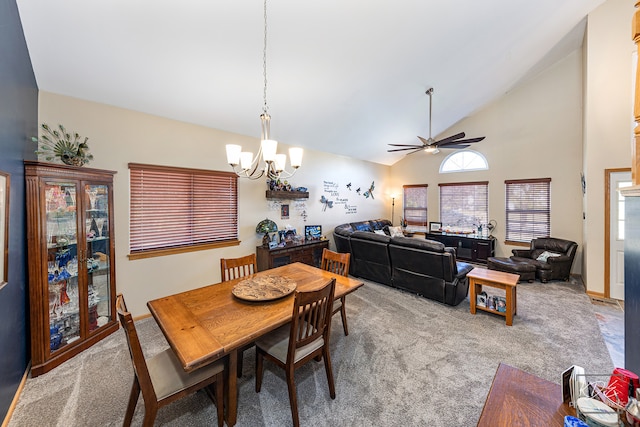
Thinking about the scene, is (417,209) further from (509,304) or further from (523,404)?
(523,404)

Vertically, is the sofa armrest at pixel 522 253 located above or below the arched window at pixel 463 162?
below

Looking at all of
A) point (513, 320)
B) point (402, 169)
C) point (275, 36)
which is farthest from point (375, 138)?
point (513, 320)

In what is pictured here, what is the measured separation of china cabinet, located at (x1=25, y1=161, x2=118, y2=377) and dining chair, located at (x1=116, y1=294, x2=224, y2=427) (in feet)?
4.56

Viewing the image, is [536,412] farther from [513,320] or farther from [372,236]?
[372,236]

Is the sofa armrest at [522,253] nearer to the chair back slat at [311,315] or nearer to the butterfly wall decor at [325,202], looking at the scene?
the butterfly wall decor at [325,202]

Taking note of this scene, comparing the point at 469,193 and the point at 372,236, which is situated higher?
the point at 469,193

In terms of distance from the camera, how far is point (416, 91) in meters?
4.30

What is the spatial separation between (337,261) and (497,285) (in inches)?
82.3

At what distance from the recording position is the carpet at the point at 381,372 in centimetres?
177

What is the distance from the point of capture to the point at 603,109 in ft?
12.2

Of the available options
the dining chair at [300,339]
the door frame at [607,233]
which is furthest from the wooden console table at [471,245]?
the dining chair at [300,339]

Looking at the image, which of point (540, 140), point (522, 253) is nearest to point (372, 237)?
point (522, 253)

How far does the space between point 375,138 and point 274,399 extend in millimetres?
5227

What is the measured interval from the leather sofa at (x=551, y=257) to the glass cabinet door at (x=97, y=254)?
21.9ft
